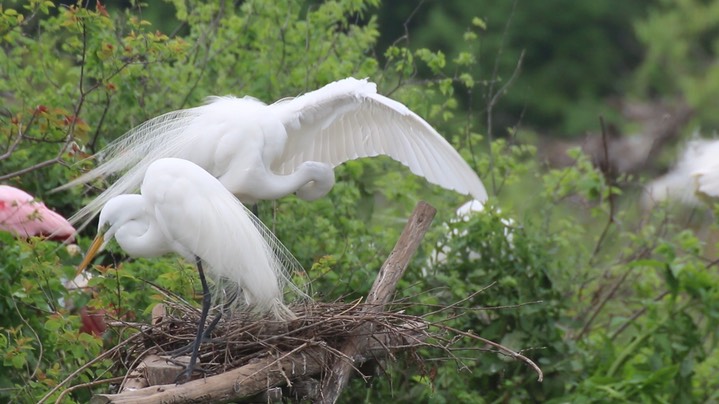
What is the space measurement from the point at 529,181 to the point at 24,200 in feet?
21.3

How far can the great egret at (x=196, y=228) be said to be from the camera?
4129 millimetres

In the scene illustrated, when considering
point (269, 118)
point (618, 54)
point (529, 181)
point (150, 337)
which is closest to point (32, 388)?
point (150, 337)

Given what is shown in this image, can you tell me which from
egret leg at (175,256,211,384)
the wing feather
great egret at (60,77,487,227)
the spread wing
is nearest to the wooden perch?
egret leg at (175,256,211,384)

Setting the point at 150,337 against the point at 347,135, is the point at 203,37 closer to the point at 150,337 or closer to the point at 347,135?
the point at 347,135

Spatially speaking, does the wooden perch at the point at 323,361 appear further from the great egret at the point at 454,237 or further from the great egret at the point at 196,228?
the great egret at the point at 454,237

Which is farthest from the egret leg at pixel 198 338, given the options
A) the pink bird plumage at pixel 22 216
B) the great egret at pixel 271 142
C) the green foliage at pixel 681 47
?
the green foliage at pixel 681 47

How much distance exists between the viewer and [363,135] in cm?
557

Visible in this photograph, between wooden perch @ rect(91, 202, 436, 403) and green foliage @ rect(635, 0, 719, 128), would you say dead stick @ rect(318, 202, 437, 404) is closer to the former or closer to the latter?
wooden perch @ rect(91, 202, 436, 403)

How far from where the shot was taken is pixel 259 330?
4312 millimetres

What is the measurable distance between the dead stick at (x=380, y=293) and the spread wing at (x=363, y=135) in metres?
0.69

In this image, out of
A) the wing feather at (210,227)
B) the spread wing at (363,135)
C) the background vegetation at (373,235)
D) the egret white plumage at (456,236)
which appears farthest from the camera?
the egret white plumage at (456,236)

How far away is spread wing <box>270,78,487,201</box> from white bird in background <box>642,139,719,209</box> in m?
2.07

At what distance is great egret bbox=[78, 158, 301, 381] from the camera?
13.5 feet

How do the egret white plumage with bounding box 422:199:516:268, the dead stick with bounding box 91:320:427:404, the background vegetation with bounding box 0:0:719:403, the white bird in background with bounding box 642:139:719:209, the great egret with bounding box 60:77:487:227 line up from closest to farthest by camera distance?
1. the dead stick with bounding box 91:320:427:404
2. the great egret with bounding box 60:77:487:227
3. the background vegetation with bounding box 0:0:719:403
4. the egret white plumage with bounding box 422:199:516:268
5. the white bird in background with bounding box 642:139:719:209
